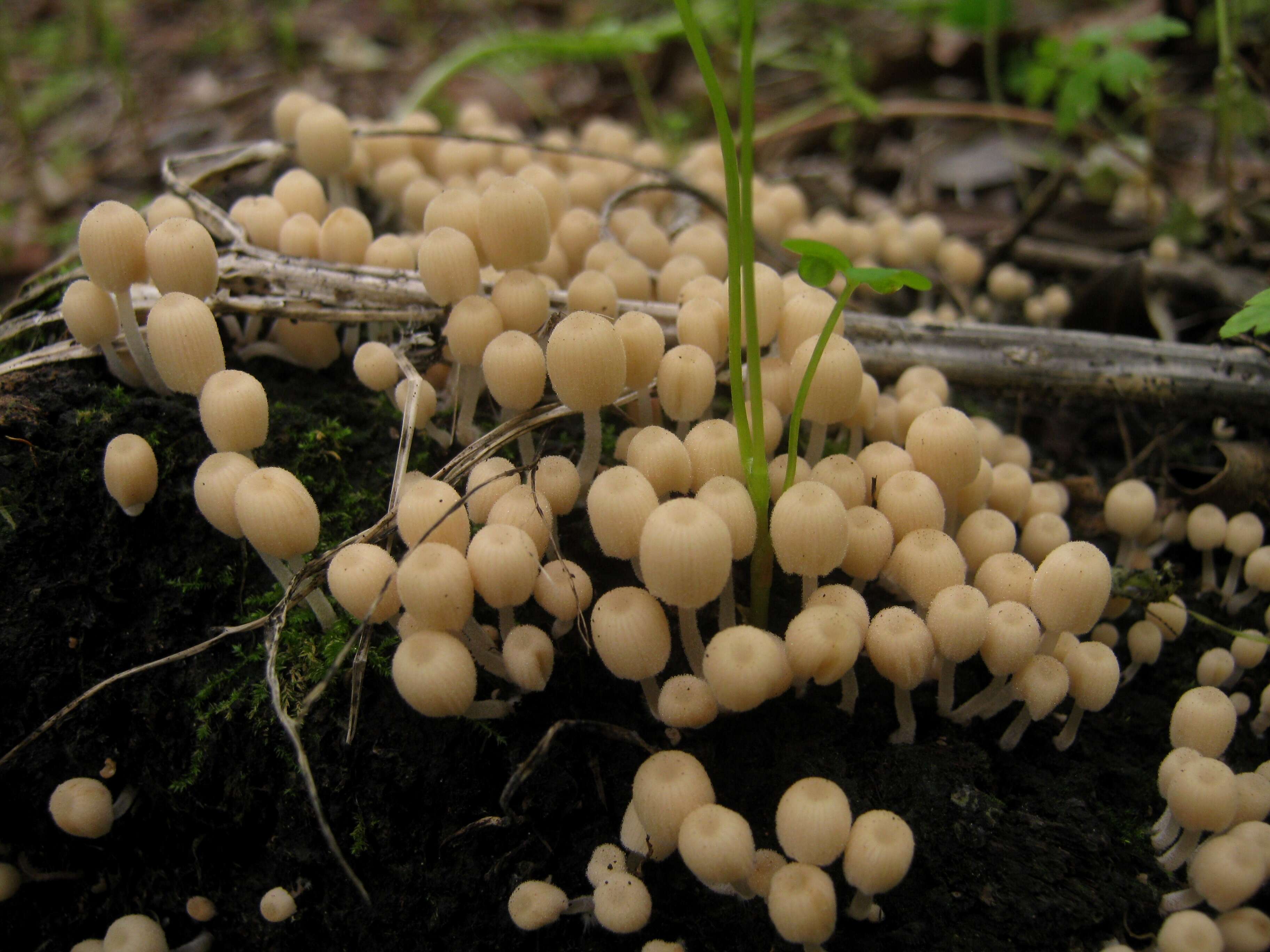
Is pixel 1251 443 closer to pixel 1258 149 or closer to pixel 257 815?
pixel 1258 149

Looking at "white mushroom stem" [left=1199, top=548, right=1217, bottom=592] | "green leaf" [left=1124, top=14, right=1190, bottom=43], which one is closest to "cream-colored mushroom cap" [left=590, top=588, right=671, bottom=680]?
"white mushroom stem" [left=1199, top=548, right=1217, bottom=592]

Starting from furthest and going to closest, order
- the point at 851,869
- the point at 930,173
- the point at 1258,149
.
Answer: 1. the point at 930,173
2. the point at 1258,149
3. the point at 851,869

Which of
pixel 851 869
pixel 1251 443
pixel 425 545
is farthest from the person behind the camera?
pixel 1251 443

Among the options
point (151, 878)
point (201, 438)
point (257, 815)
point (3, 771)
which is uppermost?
point (201, 438)

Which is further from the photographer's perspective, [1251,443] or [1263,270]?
[1263,270]

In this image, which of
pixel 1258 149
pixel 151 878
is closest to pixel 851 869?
pixel 151 878

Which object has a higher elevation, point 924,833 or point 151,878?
point 924,833

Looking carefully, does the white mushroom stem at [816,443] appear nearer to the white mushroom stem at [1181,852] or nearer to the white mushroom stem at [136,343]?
the white mushroom stem at [1181,852]

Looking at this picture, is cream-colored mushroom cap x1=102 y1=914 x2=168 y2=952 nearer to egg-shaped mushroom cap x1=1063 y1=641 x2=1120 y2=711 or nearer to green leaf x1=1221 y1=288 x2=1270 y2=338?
egg-shaped mushroom cap x1=1063 y1=641 x2=1120 y2=711
